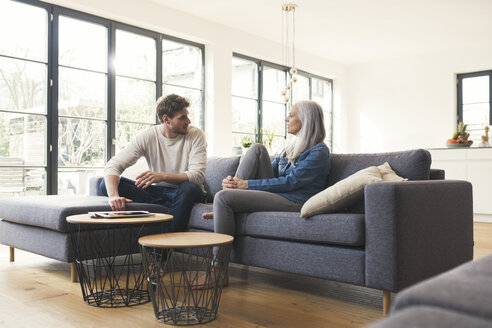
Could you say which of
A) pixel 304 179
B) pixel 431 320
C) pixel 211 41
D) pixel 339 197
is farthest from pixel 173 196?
pixel 211 41

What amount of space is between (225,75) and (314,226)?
478 cm

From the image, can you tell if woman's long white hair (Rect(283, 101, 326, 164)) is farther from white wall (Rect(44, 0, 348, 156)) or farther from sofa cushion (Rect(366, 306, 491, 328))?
white wall (Rect(44, 0, 348, 156))

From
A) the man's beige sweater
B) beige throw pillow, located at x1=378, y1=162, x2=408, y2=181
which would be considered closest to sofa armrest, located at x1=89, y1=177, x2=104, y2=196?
the man's beige sweater

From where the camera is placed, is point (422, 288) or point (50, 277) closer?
point (422, 288)

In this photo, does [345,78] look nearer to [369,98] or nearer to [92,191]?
[369,98]

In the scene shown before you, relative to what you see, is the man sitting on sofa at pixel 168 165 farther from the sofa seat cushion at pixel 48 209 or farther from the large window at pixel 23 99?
the large window at pixel 23 99

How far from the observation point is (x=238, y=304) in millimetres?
2129

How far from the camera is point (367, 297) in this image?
231cm

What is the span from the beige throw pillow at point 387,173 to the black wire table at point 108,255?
112 centimetres

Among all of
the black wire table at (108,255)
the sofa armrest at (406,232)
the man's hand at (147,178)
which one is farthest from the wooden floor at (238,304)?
the man's hand at (147,178)

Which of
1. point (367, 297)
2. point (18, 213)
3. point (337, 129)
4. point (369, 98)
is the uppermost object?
point (369, 98)

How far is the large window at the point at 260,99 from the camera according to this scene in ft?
23.4

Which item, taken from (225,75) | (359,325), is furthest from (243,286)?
(225,75)

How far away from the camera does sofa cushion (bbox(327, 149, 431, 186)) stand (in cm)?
242
